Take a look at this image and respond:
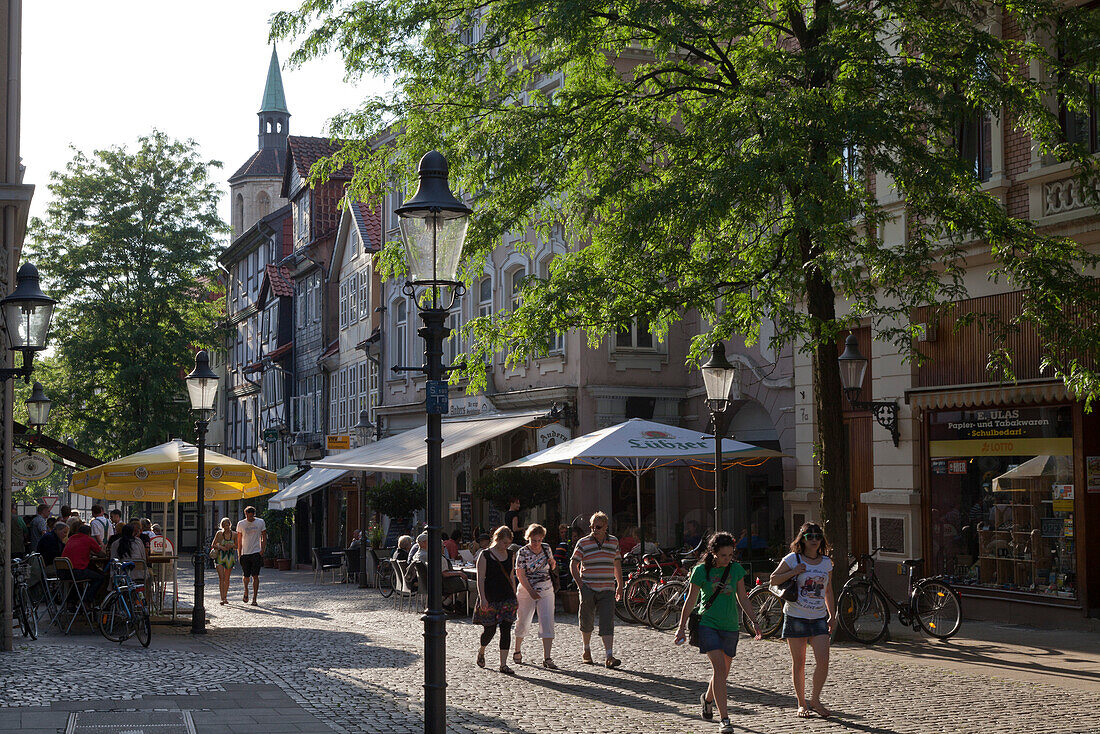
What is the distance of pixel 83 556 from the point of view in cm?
1786

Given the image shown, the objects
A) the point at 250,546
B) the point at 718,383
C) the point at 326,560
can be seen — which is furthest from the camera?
the point at 326,560

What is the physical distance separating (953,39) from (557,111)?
4539 mm

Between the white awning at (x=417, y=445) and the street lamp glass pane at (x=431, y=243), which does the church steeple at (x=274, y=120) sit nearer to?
the white awning at (x=417, y=445)

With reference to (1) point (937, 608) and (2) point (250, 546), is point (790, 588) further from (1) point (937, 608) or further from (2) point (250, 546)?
(2) point (250, 546)

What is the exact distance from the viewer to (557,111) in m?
15.5

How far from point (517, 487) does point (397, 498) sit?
13.9ft

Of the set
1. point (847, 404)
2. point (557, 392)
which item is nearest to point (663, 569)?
point (847, 404)

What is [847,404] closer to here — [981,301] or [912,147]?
[981,301]

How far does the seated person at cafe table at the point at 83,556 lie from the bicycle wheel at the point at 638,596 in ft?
23.8

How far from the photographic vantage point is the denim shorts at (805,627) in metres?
10.5

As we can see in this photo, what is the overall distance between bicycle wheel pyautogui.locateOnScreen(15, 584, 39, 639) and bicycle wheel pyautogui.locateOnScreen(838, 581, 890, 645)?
33.6 ft

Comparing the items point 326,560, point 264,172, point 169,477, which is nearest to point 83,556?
point 169,477

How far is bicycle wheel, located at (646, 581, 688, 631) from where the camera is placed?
1720 cm

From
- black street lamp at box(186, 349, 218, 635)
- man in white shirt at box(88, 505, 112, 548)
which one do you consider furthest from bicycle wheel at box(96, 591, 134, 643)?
man in white shirt at box(88, 505, 112, 548)
